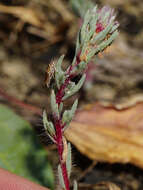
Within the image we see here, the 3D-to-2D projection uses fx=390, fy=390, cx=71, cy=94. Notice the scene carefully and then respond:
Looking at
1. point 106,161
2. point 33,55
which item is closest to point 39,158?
point 106,161

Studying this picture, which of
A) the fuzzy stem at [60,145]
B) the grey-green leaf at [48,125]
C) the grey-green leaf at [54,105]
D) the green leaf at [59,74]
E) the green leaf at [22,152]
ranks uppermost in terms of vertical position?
the green leaf at [59,74]

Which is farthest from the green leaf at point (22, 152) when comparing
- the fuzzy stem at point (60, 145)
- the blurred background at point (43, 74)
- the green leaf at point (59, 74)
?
the green leaf at point (59, 74)

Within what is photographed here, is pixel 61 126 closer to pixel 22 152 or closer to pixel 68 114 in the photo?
pixel 68 114

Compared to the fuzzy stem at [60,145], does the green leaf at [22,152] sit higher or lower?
lower

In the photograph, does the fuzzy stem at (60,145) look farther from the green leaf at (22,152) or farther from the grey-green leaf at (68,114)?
the green leaf at (22,152)

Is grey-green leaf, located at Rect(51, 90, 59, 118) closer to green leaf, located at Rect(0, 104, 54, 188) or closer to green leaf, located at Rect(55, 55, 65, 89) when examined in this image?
green leaf, located at Rect(55, 55, 65, 89)

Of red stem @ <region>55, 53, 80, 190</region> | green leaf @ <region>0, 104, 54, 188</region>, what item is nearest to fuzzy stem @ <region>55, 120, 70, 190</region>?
red stem @ <region>55, 53, 80, 190</region>

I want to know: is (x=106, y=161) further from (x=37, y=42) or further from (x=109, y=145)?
(x=37, y=42)

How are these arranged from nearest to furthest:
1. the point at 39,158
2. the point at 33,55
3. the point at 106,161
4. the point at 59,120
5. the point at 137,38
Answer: the point at 59,120 < the point at 39,158 < the point at 106,161 < the point at 33,55 < the point at 137,38
